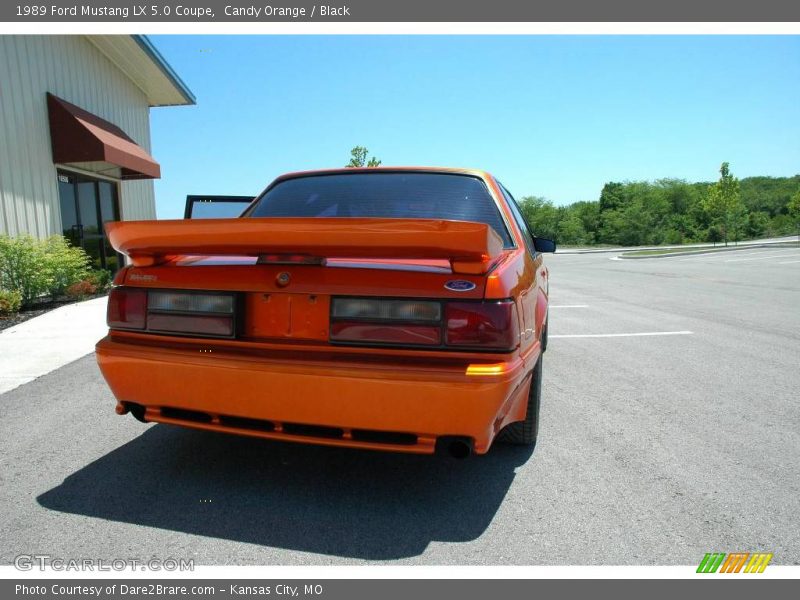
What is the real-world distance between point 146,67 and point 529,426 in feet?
49.9

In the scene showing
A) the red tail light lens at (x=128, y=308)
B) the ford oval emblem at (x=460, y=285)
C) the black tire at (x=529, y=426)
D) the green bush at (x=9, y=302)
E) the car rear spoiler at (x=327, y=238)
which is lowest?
the green bush at (x=9, y=302)

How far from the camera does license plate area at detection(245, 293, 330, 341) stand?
2.21 meters

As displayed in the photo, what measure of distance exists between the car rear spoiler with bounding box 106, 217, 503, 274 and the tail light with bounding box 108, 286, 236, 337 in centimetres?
20

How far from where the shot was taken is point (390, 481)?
2.60 m

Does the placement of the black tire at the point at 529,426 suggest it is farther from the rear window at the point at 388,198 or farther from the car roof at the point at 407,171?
the car roof at the point at 407,171

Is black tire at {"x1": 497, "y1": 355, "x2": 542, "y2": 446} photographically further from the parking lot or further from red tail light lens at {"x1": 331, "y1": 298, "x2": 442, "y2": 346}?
red tail light lens at {"x1": 331, "y1": 298, "x2": 442, "y2": 346}

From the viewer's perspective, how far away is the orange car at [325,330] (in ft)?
6.70

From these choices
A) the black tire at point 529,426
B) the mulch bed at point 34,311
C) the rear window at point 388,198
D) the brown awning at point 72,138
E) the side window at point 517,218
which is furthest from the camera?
the brown awning at point 72,138

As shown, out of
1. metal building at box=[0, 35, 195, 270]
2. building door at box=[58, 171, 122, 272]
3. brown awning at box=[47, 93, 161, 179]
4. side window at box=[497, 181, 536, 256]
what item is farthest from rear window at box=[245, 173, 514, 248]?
building door at box=[58, 171, 122, 272]

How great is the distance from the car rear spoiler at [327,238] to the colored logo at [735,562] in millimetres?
1355

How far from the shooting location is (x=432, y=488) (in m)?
2.55

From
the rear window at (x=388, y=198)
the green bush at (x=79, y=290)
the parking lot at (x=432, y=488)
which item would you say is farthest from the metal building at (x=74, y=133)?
the rear window at (x=388, y=198)

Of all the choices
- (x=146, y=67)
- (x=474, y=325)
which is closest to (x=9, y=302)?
(x=474, y=325)
